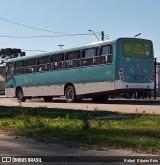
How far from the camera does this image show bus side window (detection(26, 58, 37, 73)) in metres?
31.9

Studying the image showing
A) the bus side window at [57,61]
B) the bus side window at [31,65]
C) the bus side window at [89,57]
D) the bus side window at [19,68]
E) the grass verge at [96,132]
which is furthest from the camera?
the bus side window at [19,68]

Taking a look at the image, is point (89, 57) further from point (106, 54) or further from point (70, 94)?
point (70, 94)

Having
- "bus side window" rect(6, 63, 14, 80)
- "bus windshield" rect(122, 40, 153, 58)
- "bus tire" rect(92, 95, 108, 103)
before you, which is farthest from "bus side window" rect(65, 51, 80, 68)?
"bus side window" rect(6, 63, 14, 80)

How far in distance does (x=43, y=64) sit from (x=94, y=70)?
233 inches

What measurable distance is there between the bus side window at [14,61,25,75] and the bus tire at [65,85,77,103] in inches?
228

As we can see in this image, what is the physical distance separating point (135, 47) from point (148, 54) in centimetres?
100

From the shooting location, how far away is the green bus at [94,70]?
2483 cm

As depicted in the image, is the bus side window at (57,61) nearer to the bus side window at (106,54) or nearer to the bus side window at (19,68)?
the bus side window at (19,68)

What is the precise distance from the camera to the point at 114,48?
81.3ft

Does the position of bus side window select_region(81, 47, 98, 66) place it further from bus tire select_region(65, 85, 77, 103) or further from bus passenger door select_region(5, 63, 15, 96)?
bus passenger door select_region(5, 63, 15, 96)

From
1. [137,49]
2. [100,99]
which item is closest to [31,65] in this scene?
[100,99]

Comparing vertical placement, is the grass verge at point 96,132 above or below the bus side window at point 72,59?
below

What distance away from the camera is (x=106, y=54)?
83.5 feet

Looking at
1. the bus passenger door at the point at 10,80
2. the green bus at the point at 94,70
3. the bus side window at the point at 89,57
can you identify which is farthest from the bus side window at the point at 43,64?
the bus side window at the point at 89,57
